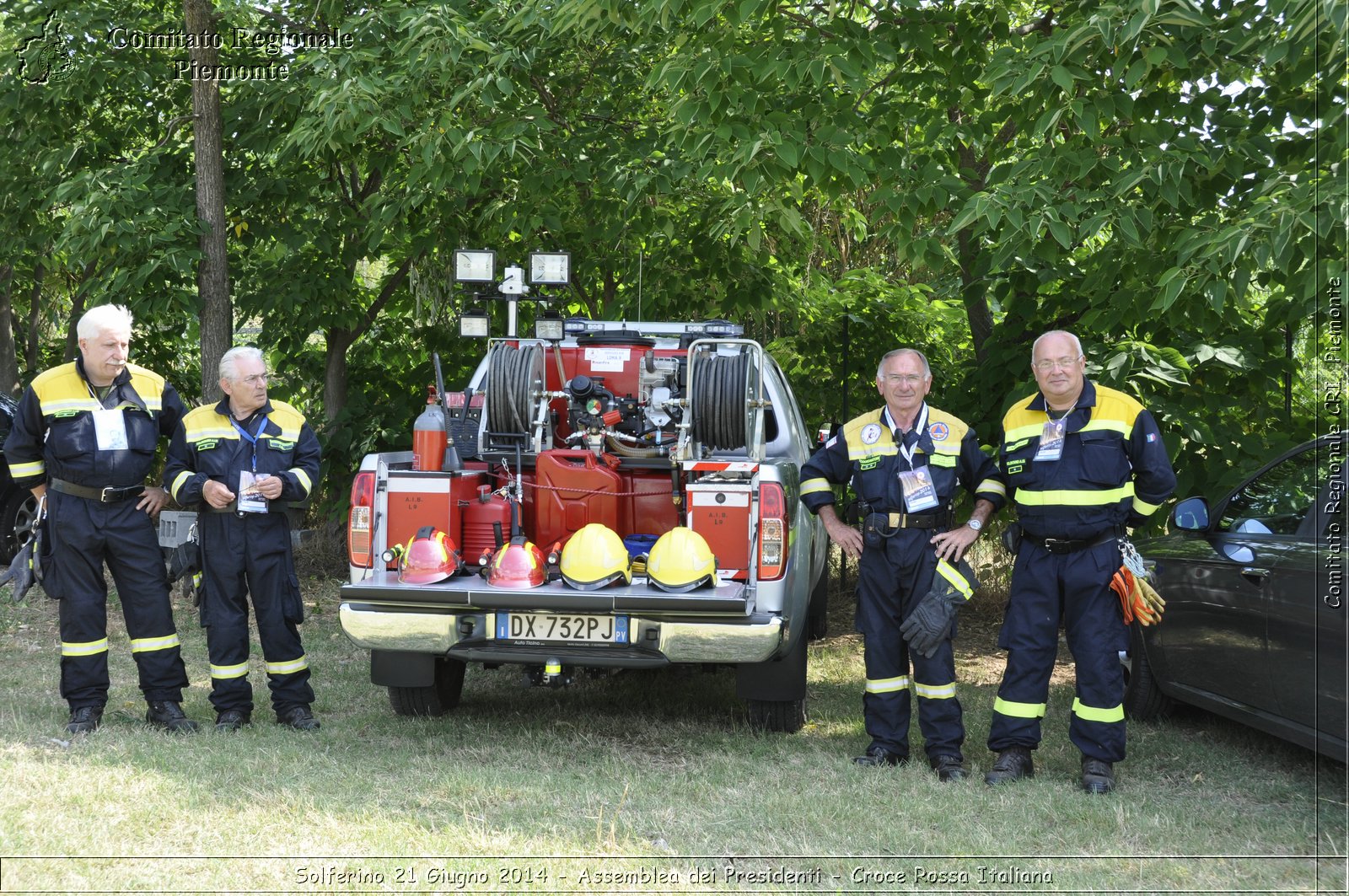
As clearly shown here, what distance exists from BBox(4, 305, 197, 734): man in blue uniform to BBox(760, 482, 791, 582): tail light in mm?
2753

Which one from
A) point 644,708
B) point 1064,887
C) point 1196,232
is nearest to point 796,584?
point 644,708

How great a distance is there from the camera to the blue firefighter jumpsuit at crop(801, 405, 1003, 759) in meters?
5.10

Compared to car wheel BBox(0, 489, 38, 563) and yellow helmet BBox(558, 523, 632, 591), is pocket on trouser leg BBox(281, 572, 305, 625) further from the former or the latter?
car wheel BBox(0, 489, 38, 563)

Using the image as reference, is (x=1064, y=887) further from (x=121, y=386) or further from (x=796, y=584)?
(x=121, y=386)

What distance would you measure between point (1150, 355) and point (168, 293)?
662cm

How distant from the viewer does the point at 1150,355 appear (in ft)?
21.7

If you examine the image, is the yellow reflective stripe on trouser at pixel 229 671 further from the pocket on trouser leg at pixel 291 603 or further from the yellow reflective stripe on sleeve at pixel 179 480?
the yellow reflective stripe on sleeve at pixel 179 480

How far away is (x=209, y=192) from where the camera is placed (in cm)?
906

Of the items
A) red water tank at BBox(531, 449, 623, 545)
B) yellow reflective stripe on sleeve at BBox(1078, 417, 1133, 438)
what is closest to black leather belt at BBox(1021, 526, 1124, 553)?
yellow reflective stripe on sleeve at BBox(1078, 417, 1133, 438)

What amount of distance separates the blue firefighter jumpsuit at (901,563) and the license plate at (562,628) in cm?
105

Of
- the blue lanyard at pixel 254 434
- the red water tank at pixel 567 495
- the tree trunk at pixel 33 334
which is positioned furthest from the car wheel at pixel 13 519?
the red water tank at pixel 567 495

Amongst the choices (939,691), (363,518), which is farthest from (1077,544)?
(363,518)

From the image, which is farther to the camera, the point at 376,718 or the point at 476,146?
the point at 476,146

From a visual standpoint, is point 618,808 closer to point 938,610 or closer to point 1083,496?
point 938,610
